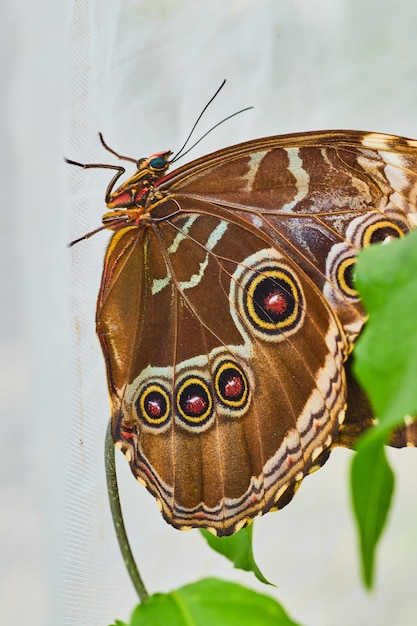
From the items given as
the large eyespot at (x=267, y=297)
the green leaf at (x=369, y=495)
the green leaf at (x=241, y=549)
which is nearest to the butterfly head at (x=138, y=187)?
the large eyespot at (x=267, y=297)

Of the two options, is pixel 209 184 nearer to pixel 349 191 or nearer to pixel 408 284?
pixel 349 191

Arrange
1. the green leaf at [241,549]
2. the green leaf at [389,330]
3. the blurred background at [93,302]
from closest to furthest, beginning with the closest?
the green leaf at [389,330] < the green leaf at [241,549] < the blurred background at [93,302]

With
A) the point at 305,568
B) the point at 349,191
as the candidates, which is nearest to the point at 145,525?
the point at 305,568

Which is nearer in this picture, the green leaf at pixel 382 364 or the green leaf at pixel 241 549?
the green leaf at pixel 382 364

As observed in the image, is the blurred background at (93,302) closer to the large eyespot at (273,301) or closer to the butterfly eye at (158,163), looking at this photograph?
the butterfly eye at (158,163)

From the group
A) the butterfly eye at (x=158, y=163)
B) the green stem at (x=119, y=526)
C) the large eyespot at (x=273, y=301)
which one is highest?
the butterfly eye at (x=158, y=163)

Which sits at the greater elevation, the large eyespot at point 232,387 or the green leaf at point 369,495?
the large eyespot at point 232,387
